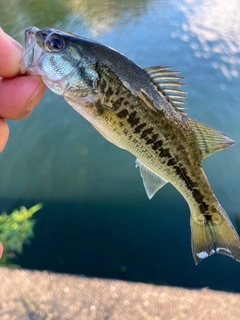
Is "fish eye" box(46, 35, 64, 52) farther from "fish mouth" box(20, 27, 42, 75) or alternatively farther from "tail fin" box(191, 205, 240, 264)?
"tail fin" box(191, 205, 240, 264)

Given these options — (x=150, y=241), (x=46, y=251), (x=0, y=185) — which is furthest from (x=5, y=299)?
(x=0, y=185)

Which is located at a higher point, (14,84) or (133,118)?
(14,84)

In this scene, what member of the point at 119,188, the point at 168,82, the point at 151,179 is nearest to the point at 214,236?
the point at 151,179

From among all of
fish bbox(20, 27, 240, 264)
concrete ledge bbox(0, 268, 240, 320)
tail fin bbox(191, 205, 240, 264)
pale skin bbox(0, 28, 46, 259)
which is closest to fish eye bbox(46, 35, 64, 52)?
fish bbox(20, 27, 240, 264)

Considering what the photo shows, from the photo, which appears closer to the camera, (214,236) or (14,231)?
(214,236)

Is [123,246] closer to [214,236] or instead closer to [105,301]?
[105,301]
